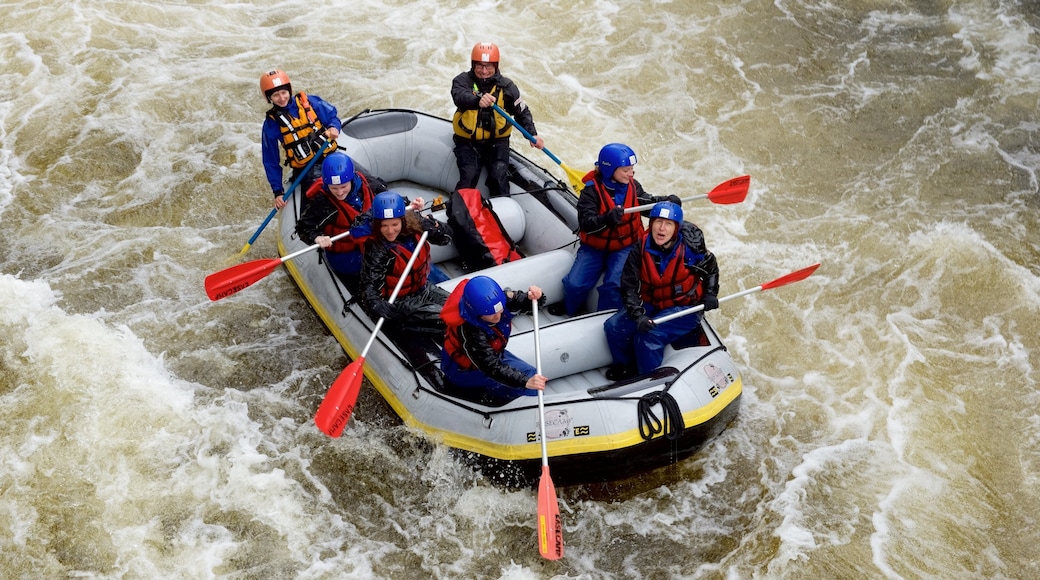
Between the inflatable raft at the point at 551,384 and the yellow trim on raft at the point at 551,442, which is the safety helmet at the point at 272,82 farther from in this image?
the yellow trim on raft at the point at 551,442

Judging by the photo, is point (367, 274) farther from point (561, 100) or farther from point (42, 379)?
point (561, 100)

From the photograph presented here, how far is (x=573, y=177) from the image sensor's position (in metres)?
7.21

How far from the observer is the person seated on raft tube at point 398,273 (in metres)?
5.45

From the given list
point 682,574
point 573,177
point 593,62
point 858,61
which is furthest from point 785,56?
point 682,574

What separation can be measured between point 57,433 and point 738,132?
687cm

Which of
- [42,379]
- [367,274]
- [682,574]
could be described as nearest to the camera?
[682,574]

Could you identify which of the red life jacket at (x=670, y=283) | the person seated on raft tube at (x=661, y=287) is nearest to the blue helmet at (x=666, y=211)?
the person seated on raft tube at (x=661, y=287)

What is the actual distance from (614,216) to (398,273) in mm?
1394

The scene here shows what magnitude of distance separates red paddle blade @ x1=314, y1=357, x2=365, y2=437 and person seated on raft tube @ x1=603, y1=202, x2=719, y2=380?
5.08ft

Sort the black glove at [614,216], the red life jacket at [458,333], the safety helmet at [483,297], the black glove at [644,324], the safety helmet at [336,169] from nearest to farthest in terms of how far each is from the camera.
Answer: the safety helmet at [483,297]
the red life jacket at [458,333]
the black glove at [644,324]
the black glove at [614,216]
the safety helmet at [336,169]

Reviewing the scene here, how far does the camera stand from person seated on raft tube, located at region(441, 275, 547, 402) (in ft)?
15.9

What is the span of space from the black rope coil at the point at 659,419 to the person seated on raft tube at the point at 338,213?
2.09 meters

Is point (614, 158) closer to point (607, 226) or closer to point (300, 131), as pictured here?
point (607, 226)

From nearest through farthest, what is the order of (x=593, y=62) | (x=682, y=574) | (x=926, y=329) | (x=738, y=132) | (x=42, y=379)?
(x=682, y=574) → (x=42, y=379) → (x=926, y=329) → (x=738, y=132) → (x=593, y=62)
